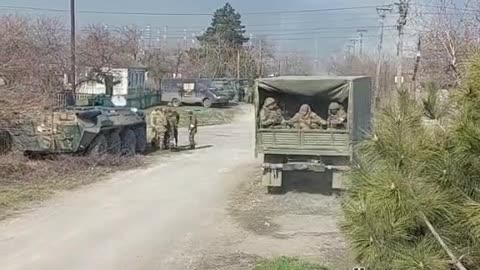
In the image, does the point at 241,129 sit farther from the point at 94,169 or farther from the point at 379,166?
the point at 379,166

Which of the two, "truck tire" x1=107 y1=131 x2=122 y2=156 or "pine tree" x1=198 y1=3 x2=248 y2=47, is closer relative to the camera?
"truck tire" x1=107 y1=131 x2=122 y2=156

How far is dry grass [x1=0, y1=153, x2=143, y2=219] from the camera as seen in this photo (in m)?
13.3

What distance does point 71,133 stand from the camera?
16.6 meters

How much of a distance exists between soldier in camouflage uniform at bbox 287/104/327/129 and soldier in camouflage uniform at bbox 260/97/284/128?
242 mm

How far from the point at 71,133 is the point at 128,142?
3.73 m

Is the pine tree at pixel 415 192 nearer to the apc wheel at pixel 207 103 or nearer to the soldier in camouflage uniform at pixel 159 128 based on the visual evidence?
the soldier in camouflage uniform at pixel 159 128

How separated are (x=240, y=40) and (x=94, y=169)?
64.7 metres

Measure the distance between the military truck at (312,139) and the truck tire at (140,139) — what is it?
7145mm

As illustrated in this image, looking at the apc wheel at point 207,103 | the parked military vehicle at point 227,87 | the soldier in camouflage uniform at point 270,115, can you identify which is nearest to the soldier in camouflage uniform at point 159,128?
the soldier in camouflage uniform at point 270,115

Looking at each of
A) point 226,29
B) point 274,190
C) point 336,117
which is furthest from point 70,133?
point 226,29

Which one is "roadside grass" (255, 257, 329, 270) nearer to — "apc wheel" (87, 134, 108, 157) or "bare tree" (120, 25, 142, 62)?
"apc wheel" (87, 134, 108, 157)

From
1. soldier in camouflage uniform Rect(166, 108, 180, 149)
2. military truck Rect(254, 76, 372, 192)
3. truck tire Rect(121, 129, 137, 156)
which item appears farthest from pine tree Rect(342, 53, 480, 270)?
soldier in camouflage uniform Rect(166, 108, 180, 149)

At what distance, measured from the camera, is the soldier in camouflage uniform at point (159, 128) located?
22656 mm

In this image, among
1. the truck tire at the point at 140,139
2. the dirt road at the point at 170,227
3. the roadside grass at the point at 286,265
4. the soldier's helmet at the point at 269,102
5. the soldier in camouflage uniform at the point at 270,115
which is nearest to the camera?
the roadside grass at the point at 286,265
